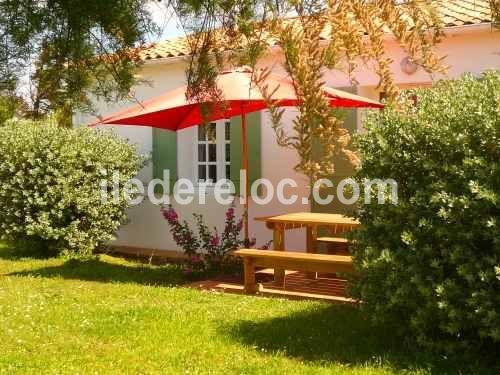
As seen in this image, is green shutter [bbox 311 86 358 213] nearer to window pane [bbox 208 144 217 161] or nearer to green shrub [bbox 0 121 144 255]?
window pane [bbox 208 144 217 161]

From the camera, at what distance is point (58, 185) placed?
10.7 metres

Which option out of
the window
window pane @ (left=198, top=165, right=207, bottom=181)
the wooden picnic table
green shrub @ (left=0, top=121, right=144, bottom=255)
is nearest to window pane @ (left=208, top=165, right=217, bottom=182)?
the window

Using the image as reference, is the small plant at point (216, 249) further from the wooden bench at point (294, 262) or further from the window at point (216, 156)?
the window at point (216, 156)

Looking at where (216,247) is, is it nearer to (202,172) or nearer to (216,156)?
(216,156)

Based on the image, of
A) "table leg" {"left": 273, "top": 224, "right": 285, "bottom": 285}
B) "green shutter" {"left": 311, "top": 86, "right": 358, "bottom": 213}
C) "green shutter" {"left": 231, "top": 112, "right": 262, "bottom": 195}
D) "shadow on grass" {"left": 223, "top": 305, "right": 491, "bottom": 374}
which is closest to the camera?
"shadow on grass" {"left": 223, "top": 305, "right": 491, "bottom": 374}

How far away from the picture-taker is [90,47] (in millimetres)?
3572

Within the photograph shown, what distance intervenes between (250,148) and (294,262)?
11.9ft

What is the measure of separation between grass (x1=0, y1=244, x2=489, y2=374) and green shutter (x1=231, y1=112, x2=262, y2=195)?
2.90 m

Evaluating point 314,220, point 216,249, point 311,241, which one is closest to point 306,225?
point 314,220

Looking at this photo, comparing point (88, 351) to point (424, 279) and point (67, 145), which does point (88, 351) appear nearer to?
point (424, 279)

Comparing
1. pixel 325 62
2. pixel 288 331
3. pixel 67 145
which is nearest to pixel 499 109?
pixel 288 331

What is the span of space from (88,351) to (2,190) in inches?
251

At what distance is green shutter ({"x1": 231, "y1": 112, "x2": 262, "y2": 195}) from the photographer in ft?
34.6

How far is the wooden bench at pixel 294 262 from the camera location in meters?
7.00
